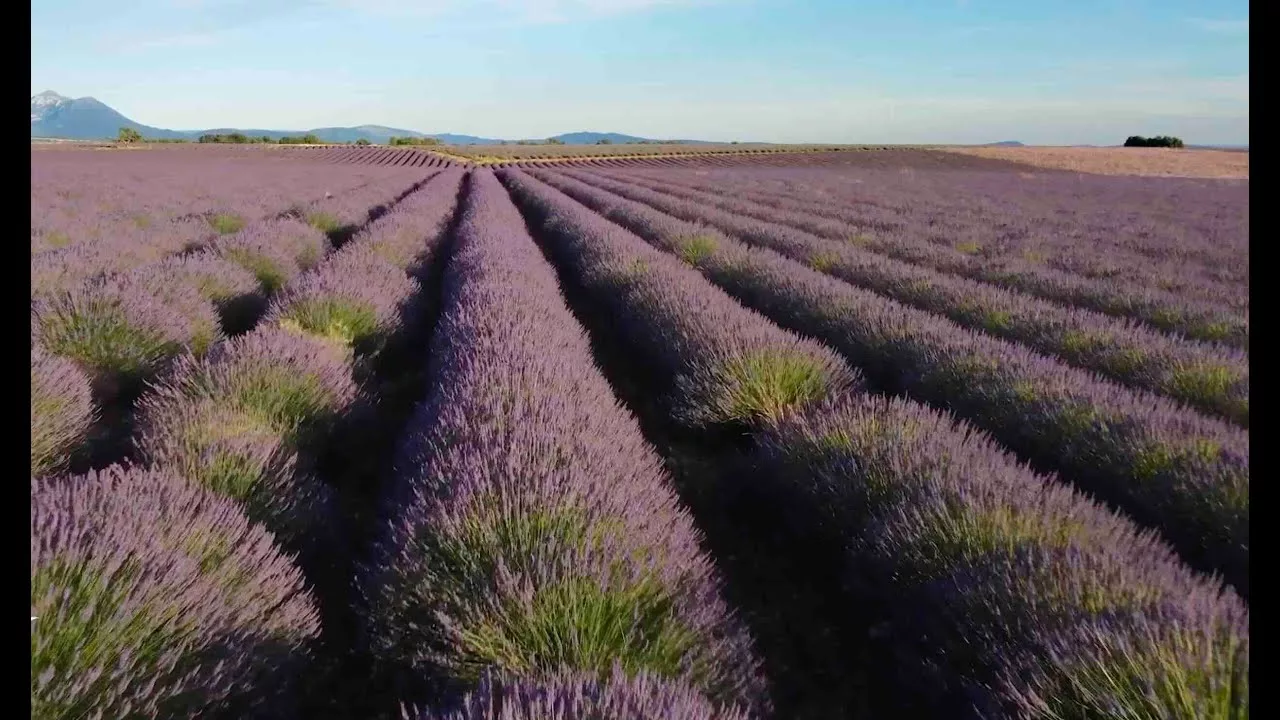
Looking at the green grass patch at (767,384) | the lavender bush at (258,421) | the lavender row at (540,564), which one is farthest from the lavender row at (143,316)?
the green grass patch at (767,384)

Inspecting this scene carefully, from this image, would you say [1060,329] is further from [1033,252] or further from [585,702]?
[1033,252]

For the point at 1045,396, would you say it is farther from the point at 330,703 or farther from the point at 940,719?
the point at 330,703

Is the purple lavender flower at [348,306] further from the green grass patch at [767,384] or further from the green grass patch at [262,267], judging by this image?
the green grass patch at [767,384]

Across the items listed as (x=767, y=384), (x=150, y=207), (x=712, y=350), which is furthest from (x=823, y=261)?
(x=150, y=207)

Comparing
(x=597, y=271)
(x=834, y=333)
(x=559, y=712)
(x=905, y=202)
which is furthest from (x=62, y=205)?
(x=905, y=202)

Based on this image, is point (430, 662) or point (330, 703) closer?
point (430, 662)
